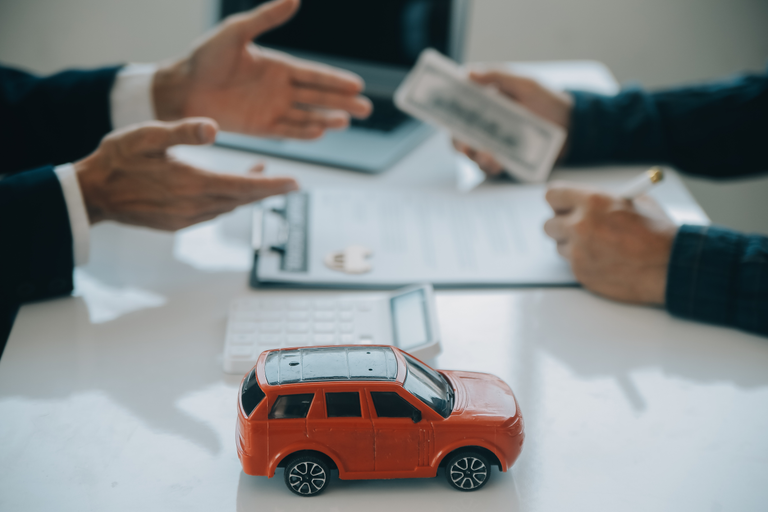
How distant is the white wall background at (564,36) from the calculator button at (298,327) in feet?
5.36

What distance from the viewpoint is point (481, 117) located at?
1057 millimetres

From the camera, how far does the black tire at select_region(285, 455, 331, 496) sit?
19.9 inches

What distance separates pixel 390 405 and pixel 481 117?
0.68m

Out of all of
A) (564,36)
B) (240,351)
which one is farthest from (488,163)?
(564,36)

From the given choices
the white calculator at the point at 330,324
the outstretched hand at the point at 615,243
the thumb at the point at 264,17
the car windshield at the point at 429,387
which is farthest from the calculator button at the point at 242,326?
the thumb at the point at 264,17

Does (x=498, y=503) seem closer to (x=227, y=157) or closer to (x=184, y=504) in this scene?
(x=184, y=504)

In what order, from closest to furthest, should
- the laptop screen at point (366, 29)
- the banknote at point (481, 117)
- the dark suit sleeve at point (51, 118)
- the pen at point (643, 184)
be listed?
1. the pen at point (643, 184)
2. the dark suit sleeve at point (51, 118)
3. the banknote at point (481, 117)
4. the laptop screen at point (366, 29)

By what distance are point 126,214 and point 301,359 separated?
15.9 inches

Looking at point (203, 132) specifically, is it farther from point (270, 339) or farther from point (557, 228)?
point (557, 228)

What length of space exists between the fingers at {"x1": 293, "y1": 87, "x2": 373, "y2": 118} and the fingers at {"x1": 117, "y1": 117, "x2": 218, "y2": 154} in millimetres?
350

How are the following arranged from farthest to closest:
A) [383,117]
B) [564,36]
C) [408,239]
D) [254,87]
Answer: [564,36], [383,117], [254,87], [408,239]

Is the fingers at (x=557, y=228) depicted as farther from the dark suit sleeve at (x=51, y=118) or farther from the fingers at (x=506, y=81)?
the dark suit sleeve at (x=51, y=118)

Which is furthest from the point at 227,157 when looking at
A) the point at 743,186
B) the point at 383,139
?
the point at 743,186

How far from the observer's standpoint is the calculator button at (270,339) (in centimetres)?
67
